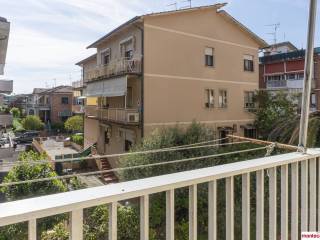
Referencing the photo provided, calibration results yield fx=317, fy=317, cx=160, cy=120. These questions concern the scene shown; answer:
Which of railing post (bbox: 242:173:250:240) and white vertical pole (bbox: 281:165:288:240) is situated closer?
railing post (bbox: 242:173:250:240)

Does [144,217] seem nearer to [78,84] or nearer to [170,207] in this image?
[170,207]

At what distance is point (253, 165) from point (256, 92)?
16.9 meters

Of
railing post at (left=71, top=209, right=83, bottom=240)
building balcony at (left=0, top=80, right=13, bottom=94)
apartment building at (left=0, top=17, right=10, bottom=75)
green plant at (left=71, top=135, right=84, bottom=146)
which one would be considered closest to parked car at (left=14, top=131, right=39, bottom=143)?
green plant at (left=71, top=135, right=84, bottom=146)

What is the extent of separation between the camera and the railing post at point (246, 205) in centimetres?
132

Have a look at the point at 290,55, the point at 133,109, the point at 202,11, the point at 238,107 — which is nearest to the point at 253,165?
the point at 133,109

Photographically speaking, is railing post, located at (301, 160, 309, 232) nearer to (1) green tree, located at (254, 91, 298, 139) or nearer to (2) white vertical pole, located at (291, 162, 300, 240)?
(2) white vertical pole, located at (291, 162, 300, 240)

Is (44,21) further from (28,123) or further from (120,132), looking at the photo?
(28,123)

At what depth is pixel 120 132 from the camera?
1605 cm

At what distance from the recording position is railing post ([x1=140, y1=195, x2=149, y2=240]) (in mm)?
983

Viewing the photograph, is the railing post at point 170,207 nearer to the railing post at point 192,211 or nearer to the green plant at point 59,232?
the railing post at point 192,211

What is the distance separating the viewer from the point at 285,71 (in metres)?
24.5

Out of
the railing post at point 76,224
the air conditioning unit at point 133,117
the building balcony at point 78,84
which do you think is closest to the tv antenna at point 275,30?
the air conditioning unit at point 133,117

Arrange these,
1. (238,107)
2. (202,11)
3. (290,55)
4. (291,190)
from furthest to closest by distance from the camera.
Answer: (290,55) → (238,107) → (202,11) → (291,190)

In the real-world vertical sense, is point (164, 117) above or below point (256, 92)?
below
